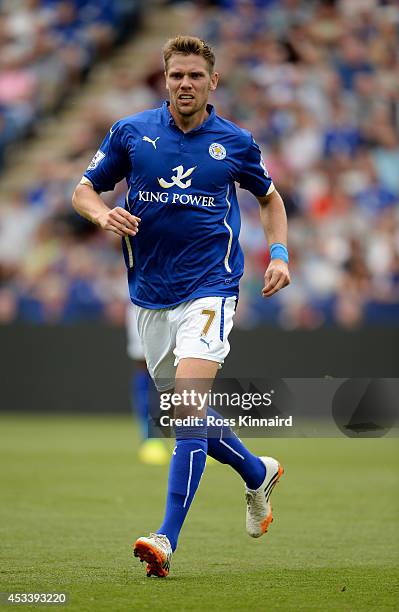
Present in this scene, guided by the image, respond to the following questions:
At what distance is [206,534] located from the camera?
7.21 metres

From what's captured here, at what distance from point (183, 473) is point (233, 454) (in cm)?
67

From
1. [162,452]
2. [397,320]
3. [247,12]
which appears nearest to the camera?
[162,452]

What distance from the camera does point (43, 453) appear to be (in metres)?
12.8

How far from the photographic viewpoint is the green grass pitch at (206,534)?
16.7ft

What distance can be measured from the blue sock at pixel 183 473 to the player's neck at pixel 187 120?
1429 millimetres

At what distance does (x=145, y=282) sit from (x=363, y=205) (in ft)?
37.3

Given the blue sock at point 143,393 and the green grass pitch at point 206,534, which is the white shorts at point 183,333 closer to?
the green grass pitch at point 206,534

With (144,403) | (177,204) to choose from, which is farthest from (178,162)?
(144,403)

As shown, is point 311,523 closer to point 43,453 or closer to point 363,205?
point 43,453

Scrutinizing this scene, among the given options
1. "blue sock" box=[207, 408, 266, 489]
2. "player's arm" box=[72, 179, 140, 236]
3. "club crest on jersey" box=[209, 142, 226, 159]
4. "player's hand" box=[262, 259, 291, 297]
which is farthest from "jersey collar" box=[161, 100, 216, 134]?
"blue sock" box=[207, 408, 266, 489]

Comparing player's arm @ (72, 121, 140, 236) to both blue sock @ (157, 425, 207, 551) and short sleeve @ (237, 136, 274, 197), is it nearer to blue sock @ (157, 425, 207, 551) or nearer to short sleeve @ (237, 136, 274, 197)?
short sleeve @ (237, 136, 274, 197)

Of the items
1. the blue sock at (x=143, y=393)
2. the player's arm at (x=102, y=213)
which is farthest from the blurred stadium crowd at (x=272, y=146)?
the player's arm at (x=102, y=213)

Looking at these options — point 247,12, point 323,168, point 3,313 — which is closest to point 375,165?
point 323,168

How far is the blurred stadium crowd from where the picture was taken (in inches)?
655
